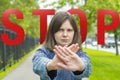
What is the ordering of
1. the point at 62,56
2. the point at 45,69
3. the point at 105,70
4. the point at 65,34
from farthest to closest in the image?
the point at 105,70
the point at 65,34
the point at 45,69
the point at 62,56

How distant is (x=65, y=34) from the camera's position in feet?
8.83

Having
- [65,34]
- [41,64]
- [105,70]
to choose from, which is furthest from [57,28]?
[105,70]

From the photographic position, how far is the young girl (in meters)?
2.43

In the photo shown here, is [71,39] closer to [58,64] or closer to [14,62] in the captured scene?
[58,64]

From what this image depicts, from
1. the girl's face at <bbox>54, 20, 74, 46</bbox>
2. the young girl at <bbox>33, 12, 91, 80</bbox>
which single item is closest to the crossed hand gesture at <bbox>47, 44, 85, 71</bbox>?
the young girl at <bbox>33, 12, 91, 80</bbox>

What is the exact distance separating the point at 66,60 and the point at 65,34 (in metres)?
0.32

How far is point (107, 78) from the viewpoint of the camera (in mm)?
13977

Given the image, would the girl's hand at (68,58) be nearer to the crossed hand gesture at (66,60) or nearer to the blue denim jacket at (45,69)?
the crossed hand gesture at (66,60)

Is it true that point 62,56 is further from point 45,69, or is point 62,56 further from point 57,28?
point 57,28

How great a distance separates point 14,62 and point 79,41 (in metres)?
19.6

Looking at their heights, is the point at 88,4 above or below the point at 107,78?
above

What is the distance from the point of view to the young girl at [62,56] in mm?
2428

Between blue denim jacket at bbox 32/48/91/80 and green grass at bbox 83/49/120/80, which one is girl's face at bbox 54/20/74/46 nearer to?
blue denim jacket at bbox 32/48/91/80

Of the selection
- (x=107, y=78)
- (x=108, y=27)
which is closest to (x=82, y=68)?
(x=108, y=27)
